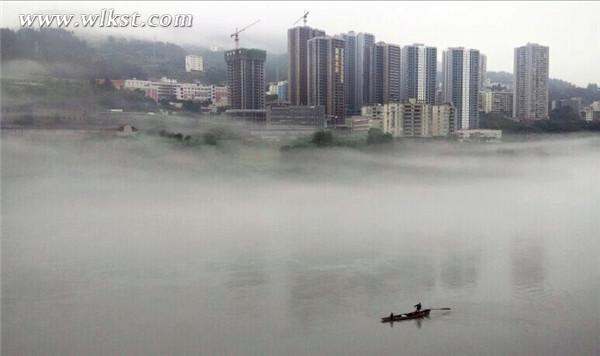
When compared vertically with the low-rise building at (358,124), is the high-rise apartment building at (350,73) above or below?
above

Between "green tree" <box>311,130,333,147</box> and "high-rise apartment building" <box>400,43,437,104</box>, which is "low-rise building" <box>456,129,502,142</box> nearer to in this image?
"high-rise apartment building" <box>400,43,437,104</box>

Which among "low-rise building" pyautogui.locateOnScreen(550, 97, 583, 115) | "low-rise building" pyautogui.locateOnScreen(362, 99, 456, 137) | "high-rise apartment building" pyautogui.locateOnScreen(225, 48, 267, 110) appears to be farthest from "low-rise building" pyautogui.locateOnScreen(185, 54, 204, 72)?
"low-rise building" pyautogui.locateOnScreen(550, 97, 583, 115)

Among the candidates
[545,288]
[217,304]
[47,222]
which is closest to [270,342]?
[217,304]

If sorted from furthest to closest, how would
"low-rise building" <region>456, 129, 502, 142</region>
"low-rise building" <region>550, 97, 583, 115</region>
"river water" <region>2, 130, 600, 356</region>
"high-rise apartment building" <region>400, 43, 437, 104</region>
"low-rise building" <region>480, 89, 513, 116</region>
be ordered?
"high-rise apartment building" <region>400, 43, 437, 104</region>
"low-rise building" <region>456, 129, 502, 142</region>
"low-rise building" <region>480, 89, 513, 116</region>
"low-rise building" <region>550, 97, 583, 115</region>
"river water" <region>2, 130, 600, 356</region>

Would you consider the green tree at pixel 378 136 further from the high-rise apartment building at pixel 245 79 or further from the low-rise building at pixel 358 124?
the high-rise apartment building at pixel 245 79

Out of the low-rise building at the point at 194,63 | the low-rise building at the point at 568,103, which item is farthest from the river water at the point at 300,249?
the low-rise building at the point at 194,63

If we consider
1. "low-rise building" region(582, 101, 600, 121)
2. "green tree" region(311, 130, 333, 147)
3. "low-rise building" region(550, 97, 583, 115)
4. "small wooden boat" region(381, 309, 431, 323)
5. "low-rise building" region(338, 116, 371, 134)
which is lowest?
"small wooden boat" region(381, 309, 431, 323)

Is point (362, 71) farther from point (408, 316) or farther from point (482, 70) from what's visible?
point (408, 316)
